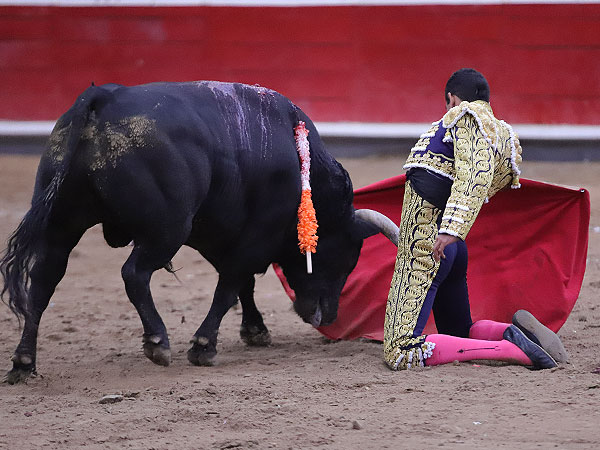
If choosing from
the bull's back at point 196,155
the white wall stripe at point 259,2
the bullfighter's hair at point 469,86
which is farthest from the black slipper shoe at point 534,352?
the white wall stripe at point 259,2

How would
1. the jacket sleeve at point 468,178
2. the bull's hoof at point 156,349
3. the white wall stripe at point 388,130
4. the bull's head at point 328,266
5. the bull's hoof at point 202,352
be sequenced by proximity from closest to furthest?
the jacket sleeve at point 468,178
the bull's hoof at point 156,349
the bull's hoof at point 202,352
the bull's head at point 328,266
the white wall stripe at point 388,130

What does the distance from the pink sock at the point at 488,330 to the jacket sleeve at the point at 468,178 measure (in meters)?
0.54

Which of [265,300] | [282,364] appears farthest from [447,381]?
[265,300]

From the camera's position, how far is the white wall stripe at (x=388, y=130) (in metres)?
8.73

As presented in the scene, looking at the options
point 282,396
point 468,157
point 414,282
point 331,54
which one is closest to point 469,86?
point 468,157

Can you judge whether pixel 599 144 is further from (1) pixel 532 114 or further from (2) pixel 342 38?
(2) pixel 342 38

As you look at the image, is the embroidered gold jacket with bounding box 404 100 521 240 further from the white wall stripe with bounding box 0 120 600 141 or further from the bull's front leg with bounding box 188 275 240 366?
the white wall stripe with bounding box 0 120 600 141

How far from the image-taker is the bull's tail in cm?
329

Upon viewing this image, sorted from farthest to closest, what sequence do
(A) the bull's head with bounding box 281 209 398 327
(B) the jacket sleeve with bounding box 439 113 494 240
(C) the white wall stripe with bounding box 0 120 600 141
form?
(C) the white wall stripe with bounding box 0 120 600 141 → (A) the bull's head with bounding box 281 209 398 327 → (B) the jacket sleeve with bounding box 439 113 494 240

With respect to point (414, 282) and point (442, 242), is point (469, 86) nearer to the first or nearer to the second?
point (442, 242)

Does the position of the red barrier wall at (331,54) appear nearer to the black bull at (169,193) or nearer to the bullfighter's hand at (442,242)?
the black bull at (169,193)

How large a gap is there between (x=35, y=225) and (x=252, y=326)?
1.23 meters

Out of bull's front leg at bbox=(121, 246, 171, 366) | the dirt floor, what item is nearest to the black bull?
bull's front leg at bbox=(121, 246, 171, 366)

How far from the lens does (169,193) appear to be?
334 cm
